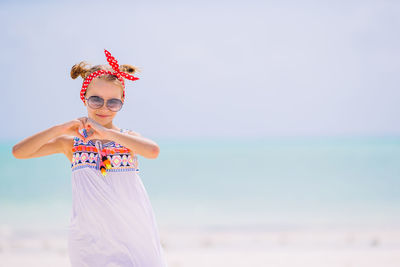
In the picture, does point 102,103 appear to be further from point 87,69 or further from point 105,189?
point 105,189

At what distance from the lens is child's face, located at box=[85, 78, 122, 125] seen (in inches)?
114

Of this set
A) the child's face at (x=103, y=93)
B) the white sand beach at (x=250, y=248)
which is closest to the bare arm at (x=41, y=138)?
the child's face at (x=103, y=93)

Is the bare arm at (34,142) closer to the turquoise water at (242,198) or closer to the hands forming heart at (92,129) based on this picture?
→ the hands forming heart at (92,129)

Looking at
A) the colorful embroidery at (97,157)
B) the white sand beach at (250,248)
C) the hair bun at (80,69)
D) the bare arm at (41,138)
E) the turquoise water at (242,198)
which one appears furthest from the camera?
the turquoise water at (242,198)

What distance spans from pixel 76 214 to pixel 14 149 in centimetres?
49

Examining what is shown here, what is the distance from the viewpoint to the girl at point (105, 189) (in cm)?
263

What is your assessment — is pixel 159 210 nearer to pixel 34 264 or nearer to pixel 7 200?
pixel 7 200

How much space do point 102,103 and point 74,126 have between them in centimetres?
28

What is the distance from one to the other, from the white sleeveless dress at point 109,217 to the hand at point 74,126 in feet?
0.44

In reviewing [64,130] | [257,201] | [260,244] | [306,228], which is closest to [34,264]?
[260,244]

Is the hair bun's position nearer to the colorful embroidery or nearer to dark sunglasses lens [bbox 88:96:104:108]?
dark sunglasses lens [bbox 88:96:104:108]

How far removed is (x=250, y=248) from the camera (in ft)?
25.4

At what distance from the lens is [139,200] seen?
2773 mm

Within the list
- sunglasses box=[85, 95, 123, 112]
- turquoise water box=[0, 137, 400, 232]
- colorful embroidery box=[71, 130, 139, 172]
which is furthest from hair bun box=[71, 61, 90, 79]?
turquoise water box=[0, 137, 400, 232]
